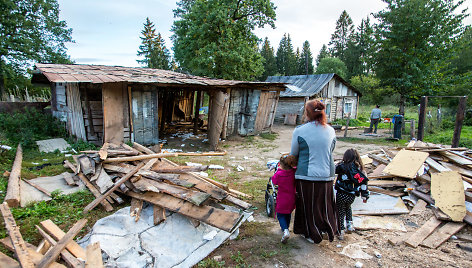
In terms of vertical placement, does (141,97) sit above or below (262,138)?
above

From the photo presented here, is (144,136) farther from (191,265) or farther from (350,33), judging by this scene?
Result: (350,33)

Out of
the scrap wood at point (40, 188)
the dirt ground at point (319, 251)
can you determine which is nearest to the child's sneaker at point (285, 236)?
the dirt ground at point (319, 251)

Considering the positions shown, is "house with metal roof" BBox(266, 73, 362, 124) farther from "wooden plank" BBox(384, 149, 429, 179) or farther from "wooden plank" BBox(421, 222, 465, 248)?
"wooden plank" BBox(421, 222, 465, 248)

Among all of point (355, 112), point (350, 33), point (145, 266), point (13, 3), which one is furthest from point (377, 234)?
point (350, 33)

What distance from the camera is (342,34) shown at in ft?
155

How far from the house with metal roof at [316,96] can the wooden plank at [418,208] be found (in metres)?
15.2

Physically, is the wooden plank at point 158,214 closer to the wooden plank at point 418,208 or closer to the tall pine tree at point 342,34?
the wooden plank at point 418,208

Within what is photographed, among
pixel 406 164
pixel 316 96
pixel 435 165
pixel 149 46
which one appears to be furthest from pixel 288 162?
pixel 149 46

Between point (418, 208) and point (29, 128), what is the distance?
12.3 meters

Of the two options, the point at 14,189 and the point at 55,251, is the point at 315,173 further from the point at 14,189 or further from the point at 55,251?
the point at 14,189

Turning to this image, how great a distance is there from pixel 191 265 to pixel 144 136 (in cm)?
759

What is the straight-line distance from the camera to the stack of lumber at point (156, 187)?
3490 mm

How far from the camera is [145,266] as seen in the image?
9.53 ft

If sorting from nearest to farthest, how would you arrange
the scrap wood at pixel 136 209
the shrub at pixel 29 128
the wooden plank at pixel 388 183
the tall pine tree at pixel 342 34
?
the scrap wood at pixel 136 209 → the wooden plank at pixel 388 183 → the shrub at pixel 29 128 → the tall pine tree at pixel 342 34
